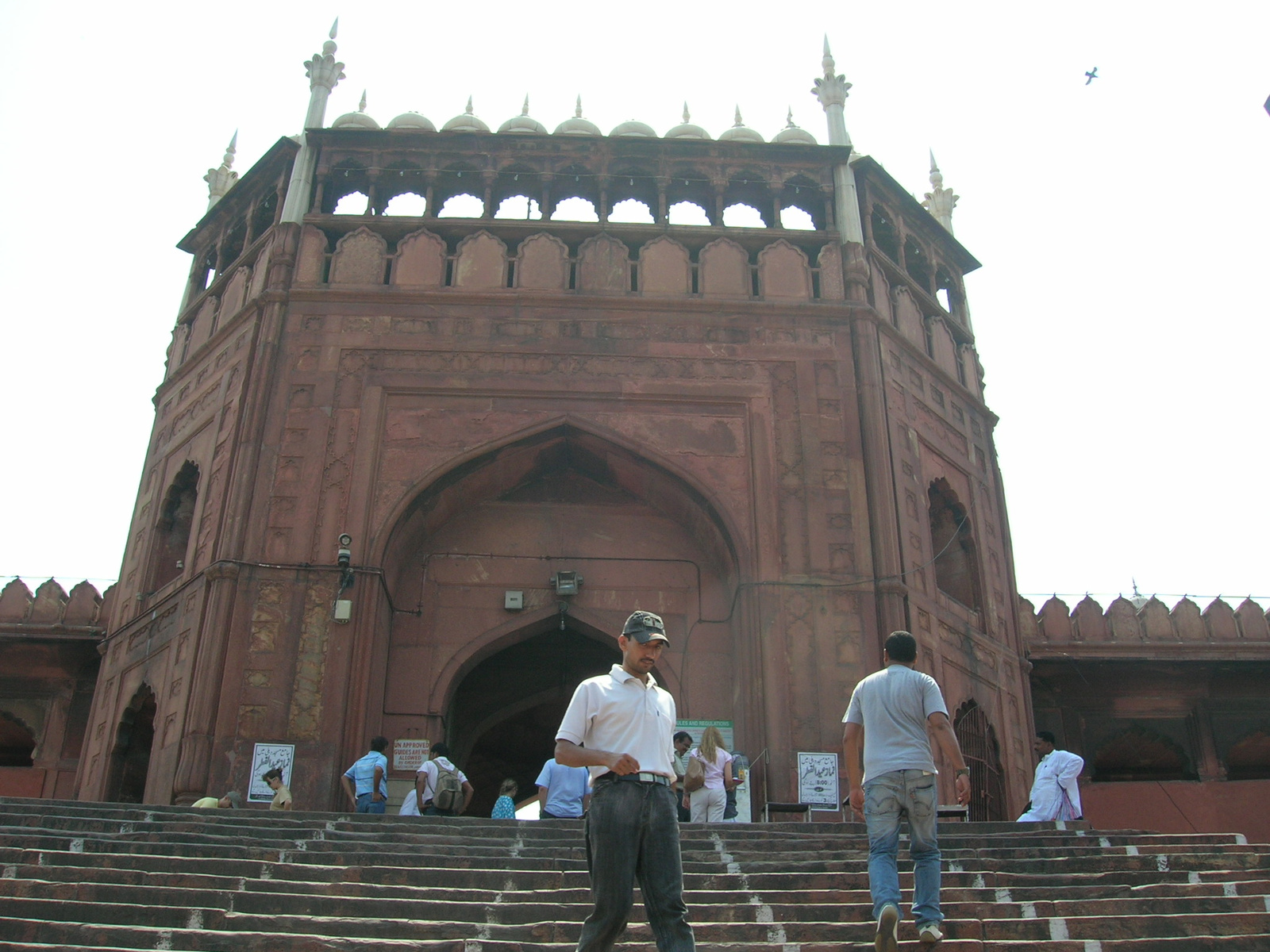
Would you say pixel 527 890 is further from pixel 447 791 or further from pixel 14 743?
pixel 14 743

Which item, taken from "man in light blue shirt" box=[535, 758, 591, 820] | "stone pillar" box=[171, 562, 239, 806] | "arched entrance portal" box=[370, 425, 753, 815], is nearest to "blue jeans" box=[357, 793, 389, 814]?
"man in light blue shirt" box=[535, 758, 591, 820]

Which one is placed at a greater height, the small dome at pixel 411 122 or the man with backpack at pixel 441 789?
the small dome at pixel 411 122

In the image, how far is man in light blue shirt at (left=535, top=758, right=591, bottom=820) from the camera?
8.08m

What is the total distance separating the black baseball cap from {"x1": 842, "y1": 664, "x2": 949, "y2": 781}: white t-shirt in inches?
45.1

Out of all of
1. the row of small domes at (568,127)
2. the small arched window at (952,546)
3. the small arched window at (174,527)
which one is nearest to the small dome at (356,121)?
the row of small domes at (568,127)

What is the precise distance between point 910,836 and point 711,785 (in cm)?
460

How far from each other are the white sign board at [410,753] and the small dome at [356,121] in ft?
24.4

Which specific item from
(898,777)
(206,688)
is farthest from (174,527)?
(898,777)

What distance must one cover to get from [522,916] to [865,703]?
1.66 m

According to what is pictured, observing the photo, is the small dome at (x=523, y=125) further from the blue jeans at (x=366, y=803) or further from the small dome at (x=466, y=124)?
the blue jeans at (x=366, y=803)

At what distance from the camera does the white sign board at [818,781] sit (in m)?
10.3

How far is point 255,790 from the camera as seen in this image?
10188mm

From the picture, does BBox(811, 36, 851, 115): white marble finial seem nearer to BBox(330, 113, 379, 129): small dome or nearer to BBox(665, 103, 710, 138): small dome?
BBox(665, 103, 710, 138): small dome

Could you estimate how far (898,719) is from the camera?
464cm
